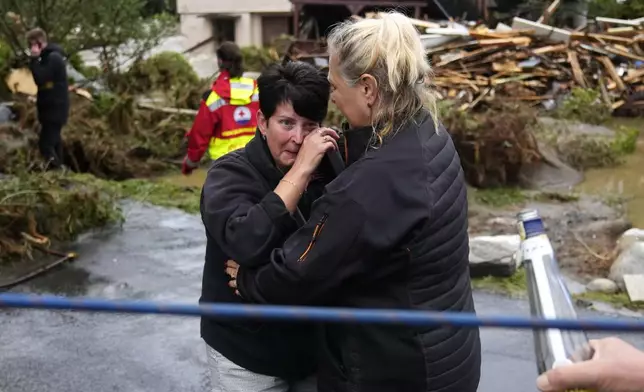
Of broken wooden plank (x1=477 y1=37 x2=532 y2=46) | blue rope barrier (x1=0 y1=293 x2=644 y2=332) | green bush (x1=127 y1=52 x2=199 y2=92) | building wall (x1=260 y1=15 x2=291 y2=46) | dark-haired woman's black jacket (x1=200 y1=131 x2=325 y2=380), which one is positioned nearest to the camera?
blue rope barrier (x1=0 y1=293 x2=644 y2=332)

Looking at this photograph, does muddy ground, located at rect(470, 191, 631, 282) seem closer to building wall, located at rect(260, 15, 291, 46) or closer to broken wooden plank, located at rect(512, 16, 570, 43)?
broken wooden plank, located at rect(512, 16, 570, 43)

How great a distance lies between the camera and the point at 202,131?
21.1 feet

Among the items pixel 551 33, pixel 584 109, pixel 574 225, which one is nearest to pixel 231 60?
pixel 574 225

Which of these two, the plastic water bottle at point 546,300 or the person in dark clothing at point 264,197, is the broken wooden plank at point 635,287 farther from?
the person in dark clothing at point 264,197

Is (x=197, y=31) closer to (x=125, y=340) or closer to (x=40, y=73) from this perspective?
(x=40, y=73)

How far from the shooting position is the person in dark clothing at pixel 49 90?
9.51 metres

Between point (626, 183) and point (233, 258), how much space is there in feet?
29.7

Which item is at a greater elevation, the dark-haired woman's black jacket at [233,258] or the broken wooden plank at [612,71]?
the dark-haired woman's black jacket at [233,258]

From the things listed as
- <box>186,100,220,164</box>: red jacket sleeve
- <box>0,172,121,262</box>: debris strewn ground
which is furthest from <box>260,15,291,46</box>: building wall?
<box>186,100,220,164</box>: red jacket sleeve

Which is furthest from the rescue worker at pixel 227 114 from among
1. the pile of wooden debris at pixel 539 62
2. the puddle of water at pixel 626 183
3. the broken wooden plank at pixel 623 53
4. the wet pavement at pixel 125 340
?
the broken wooden plank at pixel 623 53

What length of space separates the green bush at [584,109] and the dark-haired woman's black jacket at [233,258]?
39.9ft

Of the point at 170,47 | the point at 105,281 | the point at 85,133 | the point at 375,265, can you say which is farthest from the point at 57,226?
the point at 170,47

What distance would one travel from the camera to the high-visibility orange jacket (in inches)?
250

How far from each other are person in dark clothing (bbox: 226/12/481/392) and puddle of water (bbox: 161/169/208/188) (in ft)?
26.5
